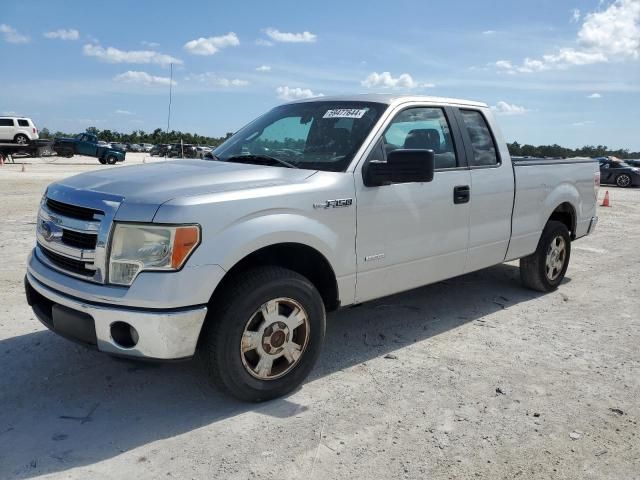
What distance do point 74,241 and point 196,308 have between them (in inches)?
32.7

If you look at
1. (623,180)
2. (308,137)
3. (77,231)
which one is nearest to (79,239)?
(77,231)

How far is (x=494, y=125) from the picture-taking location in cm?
516

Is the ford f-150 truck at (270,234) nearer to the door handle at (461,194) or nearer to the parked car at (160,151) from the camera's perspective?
the door handle at (461,194)

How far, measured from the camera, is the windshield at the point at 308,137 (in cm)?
388

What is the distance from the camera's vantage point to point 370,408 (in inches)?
131

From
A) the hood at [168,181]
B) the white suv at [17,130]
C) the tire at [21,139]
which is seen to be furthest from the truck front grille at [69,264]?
the tire at [21,139]

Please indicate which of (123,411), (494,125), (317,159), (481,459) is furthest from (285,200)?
(494,125)

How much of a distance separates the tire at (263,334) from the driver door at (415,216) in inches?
22.2

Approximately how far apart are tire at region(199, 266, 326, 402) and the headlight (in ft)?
1.29

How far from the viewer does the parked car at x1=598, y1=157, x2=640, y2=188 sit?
83.3ft

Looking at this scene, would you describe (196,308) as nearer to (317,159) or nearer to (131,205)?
(131,205)

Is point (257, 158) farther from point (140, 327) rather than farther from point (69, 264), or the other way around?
point (140, 327)

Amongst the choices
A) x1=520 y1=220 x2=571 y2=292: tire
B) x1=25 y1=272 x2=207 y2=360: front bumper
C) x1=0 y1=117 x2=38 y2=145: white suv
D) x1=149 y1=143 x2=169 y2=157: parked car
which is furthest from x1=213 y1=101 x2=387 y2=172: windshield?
x1=149 y1=143 x2=169 y2=157: parked car

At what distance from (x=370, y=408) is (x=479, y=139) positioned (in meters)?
2.70
